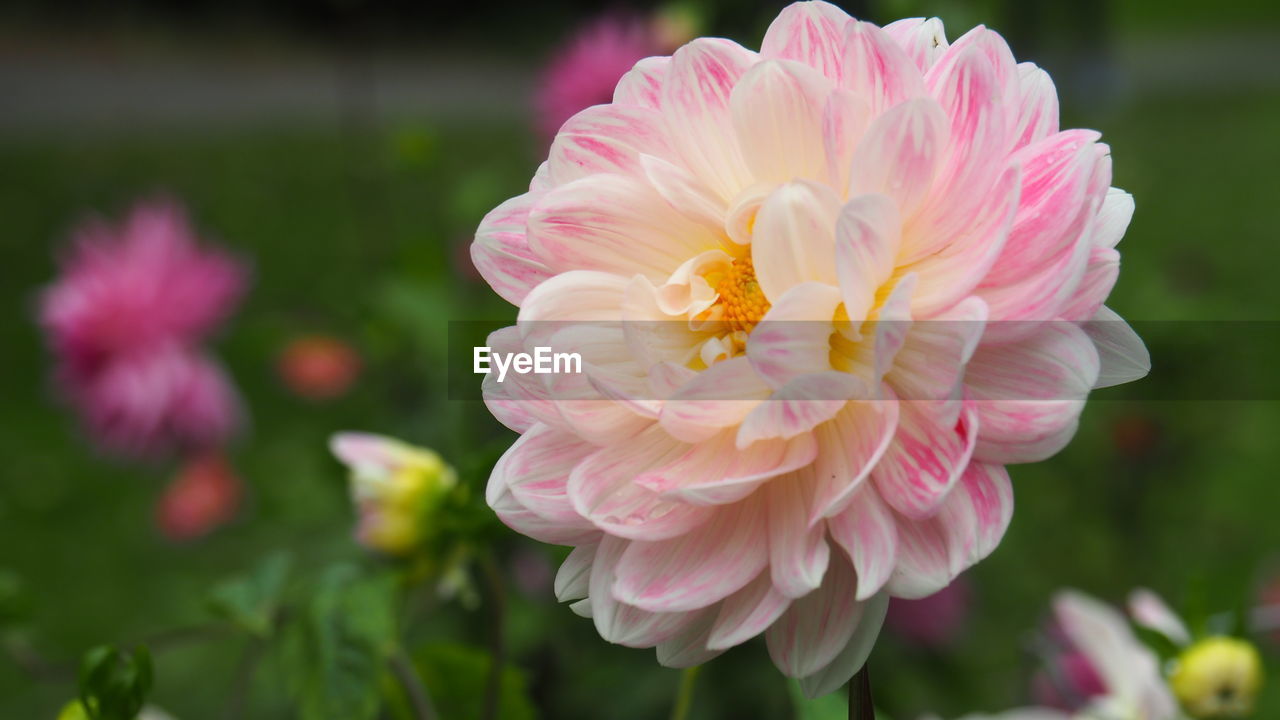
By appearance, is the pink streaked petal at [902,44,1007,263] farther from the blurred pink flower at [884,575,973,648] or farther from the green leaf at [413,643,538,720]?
the blurred pink flower at [884,575,973,648]

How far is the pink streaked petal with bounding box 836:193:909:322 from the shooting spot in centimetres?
40

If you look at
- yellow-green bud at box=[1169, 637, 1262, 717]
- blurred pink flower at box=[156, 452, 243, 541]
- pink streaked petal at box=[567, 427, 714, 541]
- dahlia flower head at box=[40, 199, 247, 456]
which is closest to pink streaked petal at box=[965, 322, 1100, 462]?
pink streaked petal at box=[567, 427, 714, 541]

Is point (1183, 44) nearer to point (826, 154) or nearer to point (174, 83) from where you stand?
point (174, 83)

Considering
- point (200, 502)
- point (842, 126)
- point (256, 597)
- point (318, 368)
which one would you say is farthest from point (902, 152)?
point (200, 502)

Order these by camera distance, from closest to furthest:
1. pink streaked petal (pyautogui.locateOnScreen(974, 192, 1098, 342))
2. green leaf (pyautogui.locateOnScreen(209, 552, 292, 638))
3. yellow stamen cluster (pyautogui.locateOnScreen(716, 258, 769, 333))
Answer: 1. pink streaked petal (pyautogui.locateOnScreen(974, 192, 1098, 342))
2. yellow stamen cluster (pyautogui.locateOnScreen(716, 258, 769, 333))
3. green leaf (pyautogui.locateOnScreen(209, 552, 292, 638))

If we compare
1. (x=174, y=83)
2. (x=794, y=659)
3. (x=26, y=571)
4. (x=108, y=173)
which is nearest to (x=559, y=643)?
(x=794, y=659)

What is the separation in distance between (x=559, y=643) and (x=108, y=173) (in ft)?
15.8

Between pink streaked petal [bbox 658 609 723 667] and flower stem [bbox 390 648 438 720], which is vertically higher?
pink streaked petal [bbox 658 609 723 667]

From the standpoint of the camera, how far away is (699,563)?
423mm

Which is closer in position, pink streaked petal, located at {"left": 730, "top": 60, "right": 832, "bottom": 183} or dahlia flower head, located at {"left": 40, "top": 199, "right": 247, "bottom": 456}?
pink streaked petal, located at {"left": 730, "top": 60, "right": 832, "bottom": 183}

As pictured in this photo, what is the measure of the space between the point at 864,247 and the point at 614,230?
0.10m

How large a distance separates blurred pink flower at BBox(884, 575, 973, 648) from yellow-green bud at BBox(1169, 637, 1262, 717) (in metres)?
0.66

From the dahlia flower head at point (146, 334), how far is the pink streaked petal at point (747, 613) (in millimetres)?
966

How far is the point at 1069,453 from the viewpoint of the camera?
1728mm
